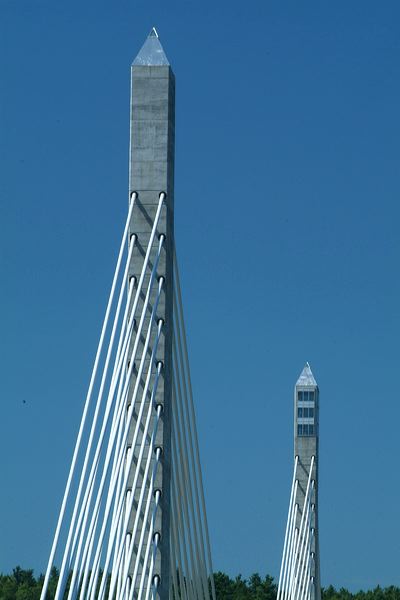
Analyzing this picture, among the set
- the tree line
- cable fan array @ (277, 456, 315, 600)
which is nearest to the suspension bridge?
cable fan array @ (277, 456, 315, 600)

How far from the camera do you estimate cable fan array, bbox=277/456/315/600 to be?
205 ft

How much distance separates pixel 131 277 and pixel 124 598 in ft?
19.1

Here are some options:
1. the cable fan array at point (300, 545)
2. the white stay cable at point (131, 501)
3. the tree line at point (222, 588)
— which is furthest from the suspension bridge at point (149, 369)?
the tree line at point (222, 588)

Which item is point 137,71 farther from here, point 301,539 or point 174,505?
point 301,539

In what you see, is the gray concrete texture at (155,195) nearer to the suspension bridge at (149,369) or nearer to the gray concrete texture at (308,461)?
the suspension bridge at (149,369)

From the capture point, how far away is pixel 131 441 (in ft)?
110

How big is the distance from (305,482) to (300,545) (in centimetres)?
221

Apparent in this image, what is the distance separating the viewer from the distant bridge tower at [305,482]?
63656 millimetres

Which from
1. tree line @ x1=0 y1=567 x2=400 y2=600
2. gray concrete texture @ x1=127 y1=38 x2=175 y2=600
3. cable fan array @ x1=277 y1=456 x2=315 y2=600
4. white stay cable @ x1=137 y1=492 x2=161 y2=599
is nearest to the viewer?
white stay cable @ x1=137 y1=492 x2=161 y2=599

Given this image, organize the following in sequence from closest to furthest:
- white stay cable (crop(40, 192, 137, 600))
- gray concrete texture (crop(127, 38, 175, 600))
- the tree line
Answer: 1. white stay cable (crop(40, 192, 137, 600))
2. gray concrete texture (crop(127, 38, 175, 600))
3. the tree line

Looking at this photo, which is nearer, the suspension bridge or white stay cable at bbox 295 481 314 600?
the suspension bridge

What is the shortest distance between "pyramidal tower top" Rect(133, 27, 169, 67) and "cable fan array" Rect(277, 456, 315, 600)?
30.6 m

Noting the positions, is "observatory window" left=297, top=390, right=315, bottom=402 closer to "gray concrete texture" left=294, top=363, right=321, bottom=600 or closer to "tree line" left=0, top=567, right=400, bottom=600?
"gray concrete texture" left=294, top=363, right=321, bottom=600

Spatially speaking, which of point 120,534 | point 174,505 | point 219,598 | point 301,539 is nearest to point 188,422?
point 174,505
